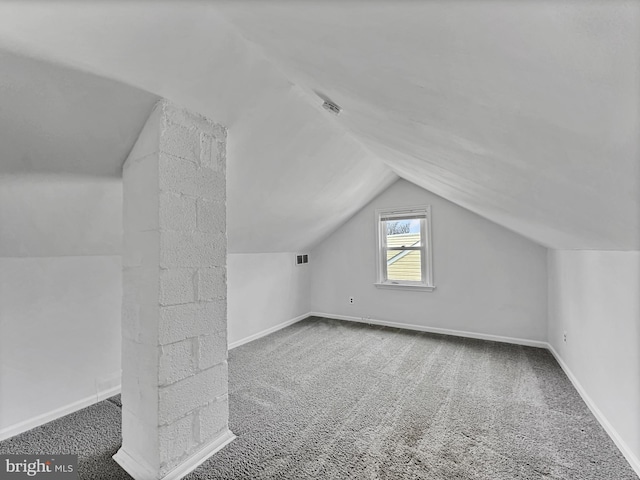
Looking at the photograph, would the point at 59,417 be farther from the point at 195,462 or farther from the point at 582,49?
the point at 582,49

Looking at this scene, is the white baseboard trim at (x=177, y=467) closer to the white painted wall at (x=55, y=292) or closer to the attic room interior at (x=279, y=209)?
the attic room interior at (x=279, y=209)

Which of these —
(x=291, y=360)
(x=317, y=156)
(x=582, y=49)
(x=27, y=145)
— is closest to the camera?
(x=582, y=49)

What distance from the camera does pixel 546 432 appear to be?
187 centimetres

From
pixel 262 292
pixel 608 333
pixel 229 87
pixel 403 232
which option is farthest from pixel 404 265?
pixel 229 87

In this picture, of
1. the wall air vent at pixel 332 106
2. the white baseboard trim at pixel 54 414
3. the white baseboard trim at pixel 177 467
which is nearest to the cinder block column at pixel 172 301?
the white baseboard trim at pixel 177 467

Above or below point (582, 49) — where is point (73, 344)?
below

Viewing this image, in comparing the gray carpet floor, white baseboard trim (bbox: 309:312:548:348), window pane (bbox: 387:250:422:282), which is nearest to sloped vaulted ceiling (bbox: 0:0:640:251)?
the gray carpet floor

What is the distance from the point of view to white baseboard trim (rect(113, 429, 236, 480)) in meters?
1.47

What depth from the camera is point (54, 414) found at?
203 centimetres

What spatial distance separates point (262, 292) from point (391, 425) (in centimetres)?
243

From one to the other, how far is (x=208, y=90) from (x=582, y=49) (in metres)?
1.58

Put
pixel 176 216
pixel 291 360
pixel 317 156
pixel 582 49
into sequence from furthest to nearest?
pixel 291 360 < pixel 317 156 < pixel 176 216 < pixel 582 49

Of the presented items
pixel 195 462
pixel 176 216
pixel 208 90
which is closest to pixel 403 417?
pixel 195 462

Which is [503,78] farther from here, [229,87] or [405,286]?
[405,286]
